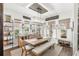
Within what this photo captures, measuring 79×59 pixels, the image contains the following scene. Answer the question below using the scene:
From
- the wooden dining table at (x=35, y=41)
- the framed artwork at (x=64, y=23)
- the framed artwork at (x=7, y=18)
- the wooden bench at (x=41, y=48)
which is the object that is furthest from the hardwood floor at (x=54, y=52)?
the framed artwork at (x=7, y=18)

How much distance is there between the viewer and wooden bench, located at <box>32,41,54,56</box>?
1757 millimetres

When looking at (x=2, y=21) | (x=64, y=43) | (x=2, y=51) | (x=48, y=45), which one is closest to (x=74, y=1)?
(x=64, y=43)

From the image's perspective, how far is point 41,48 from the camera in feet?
5.80

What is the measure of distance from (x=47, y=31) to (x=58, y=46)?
0.87 ft

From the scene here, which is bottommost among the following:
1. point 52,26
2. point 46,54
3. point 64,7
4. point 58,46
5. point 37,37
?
point 46,54

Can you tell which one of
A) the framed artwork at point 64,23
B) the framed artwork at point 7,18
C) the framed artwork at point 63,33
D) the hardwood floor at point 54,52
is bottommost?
the hardwood floor at point 54,52

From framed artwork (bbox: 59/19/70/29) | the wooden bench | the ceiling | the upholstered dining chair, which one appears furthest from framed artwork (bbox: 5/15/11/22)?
framed artwork (bbox: 59/19/70/29)

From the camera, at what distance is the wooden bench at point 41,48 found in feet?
5.76

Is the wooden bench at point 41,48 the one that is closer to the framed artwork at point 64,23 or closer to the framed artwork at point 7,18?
the framed artwork at point 64,23

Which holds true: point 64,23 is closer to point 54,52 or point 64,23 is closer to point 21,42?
point 54,52

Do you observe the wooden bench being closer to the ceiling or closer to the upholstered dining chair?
the upholstered dining chair

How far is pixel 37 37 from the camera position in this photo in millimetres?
1797

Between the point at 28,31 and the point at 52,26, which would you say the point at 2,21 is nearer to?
the point at 28,31

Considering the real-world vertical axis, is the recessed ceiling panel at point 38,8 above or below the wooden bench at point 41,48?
above
